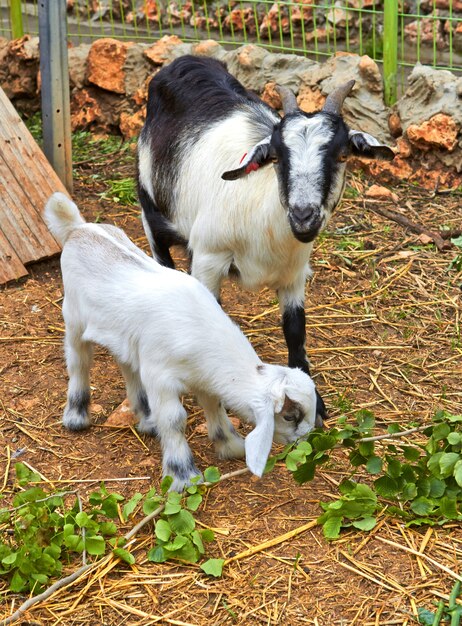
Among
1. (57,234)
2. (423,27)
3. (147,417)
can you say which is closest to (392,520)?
(147,417)

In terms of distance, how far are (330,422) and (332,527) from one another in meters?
0.99

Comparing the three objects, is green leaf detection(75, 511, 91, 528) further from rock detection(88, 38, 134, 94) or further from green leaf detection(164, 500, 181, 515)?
rock detection(88, 38, 134, 94)

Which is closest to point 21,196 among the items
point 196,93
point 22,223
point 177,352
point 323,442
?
point 22,223

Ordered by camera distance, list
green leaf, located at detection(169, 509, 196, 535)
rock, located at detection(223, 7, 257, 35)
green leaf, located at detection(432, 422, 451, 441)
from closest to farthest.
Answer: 1. green leaf, located at detection(169, 509, 196, 535)
2. green leaf, located at detection(432, 422, 451, 441)
3. rock, located at detection(223, 7, 257, 35)

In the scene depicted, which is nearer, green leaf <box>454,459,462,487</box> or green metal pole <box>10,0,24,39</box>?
green leaf <box>454,459,462,487</box>

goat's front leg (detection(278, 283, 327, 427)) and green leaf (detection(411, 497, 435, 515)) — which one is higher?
goat's front leg (detection(278, 283, 327, 427))

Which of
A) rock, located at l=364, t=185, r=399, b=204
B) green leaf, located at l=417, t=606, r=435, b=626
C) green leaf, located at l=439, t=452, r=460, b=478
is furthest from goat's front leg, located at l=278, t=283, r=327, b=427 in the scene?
rock, located at l=364, t=185, r=399, b=204

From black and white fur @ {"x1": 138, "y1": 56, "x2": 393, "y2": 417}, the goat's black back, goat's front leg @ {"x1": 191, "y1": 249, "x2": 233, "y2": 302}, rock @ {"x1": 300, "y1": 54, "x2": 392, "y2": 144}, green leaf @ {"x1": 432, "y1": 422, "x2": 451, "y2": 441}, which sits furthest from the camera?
rock @ {"x1": 300, "y1": 54, "x2": 392, "y2": 144}

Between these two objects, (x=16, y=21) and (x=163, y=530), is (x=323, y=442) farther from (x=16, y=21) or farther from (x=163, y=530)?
(x=16, y=21)

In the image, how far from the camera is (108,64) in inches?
324

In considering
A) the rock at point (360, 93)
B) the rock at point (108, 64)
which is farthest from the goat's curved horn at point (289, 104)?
the rock at point (108, 64)

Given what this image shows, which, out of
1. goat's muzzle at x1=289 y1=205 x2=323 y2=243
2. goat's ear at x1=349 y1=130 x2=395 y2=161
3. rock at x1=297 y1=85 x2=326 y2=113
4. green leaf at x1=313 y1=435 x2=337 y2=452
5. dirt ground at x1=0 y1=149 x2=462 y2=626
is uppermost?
goat's ear at x1=349 y1=130 x2=395 y2=161

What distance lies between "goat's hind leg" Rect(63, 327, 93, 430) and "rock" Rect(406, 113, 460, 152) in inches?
149

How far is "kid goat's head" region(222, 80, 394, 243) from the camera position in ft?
14.1
